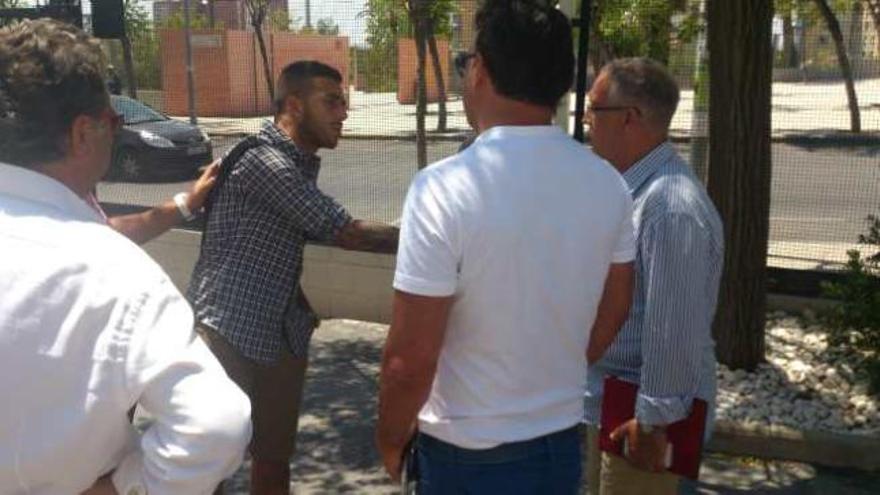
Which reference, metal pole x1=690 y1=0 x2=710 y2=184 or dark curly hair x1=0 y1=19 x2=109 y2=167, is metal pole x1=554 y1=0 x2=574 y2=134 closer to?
metal pole x1=690 y1=0 x2=710 y2=184

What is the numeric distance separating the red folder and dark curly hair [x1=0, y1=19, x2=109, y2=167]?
161cm

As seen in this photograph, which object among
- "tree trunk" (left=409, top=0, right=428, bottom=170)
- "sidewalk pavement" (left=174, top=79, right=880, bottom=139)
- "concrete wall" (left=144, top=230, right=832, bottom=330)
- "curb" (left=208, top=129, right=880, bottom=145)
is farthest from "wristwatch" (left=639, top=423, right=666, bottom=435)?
"tree trunk" (left=409, top=0, right=428, bottom=170)

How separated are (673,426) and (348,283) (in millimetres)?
4675

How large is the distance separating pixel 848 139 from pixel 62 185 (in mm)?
5995

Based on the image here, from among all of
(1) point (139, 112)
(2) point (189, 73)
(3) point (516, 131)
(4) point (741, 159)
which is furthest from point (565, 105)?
(1) point (139, 112)

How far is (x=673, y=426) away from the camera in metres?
2.69

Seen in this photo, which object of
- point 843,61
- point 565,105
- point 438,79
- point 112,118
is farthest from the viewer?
point 438,79

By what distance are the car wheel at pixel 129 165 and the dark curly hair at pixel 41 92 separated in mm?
6801

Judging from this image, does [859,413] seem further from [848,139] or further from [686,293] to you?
[686,293]

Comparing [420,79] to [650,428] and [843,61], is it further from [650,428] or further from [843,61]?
[650,428]

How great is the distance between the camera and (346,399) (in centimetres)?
590

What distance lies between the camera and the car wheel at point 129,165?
8375 mm

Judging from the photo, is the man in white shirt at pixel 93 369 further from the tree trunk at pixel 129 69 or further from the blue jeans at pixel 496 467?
the tree trunk at pixel 129 69

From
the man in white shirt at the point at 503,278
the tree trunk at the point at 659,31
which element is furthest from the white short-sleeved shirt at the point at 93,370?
the tree trunk at the point at 659,31
